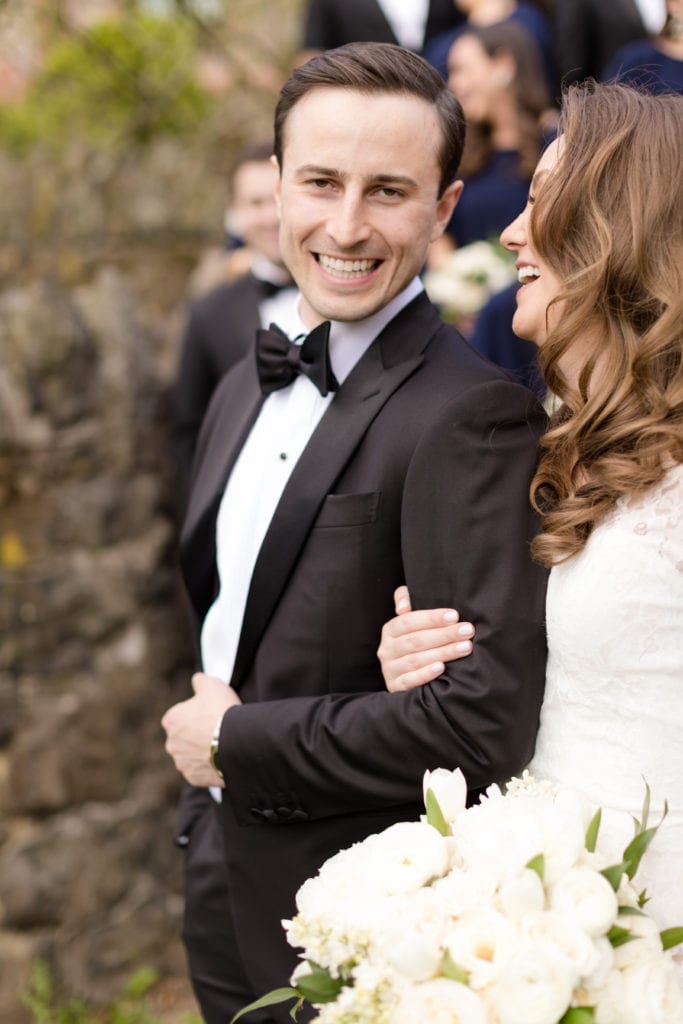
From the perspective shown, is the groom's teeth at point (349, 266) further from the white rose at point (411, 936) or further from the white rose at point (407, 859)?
the white rose at point (411, 936)

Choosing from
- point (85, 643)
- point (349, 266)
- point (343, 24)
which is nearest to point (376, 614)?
point (349, 266)

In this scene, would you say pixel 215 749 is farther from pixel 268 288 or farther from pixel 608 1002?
pixel 268 288

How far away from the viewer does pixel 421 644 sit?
202 centimetres

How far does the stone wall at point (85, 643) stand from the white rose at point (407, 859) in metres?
2.46

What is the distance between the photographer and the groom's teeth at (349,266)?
2299mm

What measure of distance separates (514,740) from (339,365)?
2.70 feet

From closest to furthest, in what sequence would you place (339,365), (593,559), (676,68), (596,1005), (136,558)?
(596,1005), (593,559), (339,365), (676,68), (136,558)

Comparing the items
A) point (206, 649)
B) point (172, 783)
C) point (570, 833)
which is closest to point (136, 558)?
point (172, 783)

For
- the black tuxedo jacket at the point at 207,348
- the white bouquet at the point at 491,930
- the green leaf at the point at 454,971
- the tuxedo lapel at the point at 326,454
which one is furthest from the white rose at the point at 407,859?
the black tuxedo jacket at the point at 207,348

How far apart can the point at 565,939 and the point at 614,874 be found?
137mm

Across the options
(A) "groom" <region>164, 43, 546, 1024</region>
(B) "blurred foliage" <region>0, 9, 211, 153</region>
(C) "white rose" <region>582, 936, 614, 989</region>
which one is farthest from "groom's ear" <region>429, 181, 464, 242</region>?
(B) "blurred foliage" <region>0, 9, 211, 153</region>

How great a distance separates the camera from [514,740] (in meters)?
2.02

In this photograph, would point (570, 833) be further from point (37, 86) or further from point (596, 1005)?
point (37, 86)

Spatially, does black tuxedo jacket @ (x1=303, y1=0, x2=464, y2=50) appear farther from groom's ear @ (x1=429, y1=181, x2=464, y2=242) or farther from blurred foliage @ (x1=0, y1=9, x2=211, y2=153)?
groom's ear @ (x1=429, y1=181, x2=464, y2=242)
